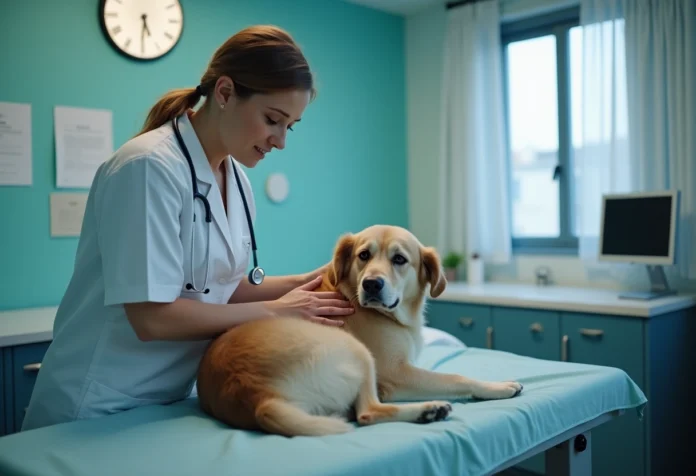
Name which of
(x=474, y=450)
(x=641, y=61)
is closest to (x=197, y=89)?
(x=474, y=450)

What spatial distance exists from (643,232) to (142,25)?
262 cm

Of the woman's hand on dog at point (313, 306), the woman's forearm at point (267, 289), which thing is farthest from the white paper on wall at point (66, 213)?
the woman's hand on dog at point (313, 306)

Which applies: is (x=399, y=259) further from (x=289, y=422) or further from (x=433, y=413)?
(x=289, y=422)

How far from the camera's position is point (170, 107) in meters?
1.43

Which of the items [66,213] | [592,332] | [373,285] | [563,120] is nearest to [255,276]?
[373,285]

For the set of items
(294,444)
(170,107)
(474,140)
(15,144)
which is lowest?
(294,444)

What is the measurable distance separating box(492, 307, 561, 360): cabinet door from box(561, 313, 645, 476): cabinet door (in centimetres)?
11

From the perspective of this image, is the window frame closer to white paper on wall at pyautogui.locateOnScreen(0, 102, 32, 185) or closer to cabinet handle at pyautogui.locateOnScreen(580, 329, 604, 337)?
cabinet handle at pyautogui.locateOnScreen(580, 329, 604, 337)

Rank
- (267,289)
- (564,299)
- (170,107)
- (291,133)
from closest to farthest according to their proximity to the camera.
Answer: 1. (170,107)
2. (267,289)
3. (564,299)
4. (291,133)

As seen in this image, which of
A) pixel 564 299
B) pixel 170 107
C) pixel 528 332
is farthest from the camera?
pixel 528 332

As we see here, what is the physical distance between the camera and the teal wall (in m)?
2.60

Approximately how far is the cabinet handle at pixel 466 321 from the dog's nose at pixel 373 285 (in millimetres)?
1863

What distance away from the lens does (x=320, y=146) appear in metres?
3.74

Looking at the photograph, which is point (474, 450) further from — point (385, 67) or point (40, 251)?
point (385, 67)
